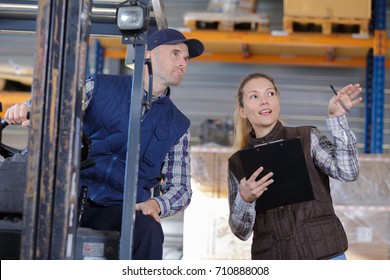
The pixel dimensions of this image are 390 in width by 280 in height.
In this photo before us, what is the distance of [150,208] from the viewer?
9.82ft

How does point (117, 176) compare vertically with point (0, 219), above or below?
above

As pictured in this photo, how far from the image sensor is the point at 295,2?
6.91m

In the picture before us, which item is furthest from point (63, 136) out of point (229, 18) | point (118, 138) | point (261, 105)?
point (229, 18)

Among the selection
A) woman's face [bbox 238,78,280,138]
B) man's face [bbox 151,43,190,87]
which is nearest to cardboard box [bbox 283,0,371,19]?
man's face [bbox 151,43,190,87]

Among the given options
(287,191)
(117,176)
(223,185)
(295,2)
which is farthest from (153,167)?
(295,2)

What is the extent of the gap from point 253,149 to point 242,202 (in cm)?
28

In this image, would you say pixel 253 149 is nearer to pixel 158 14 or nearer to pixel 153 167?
pixel 153 167

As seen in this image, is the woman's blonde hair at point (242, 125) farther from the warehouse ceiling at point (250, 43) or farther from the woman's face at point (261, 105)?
the warehouse ceiling at point (250, 43)

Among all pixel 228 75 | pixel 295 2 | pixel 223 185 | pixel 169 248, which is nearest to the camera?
pixel 223 185

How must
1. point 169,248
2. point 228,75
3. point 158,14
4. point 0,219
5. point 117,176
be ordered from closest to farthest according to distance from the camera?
point 0,219
point 117,176
point 158,14
point 169,248
point 228,75

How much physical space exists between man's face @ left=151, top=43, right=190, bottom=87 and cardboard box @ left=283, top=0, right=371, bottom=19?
3.58m

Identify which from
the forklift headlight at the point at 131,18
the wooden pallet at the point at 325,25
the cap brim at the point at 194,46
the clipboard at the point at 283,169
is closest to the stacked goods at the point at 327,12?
the wooden pallet at the point at 325,25

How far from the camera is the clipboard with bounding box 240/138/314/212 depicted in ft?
10.3

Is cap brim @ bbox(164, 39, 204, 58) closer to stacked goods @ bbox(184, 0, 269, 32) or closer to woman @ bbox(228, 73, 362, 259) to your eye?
woman @ bbox(228, 73, 362, 259)
